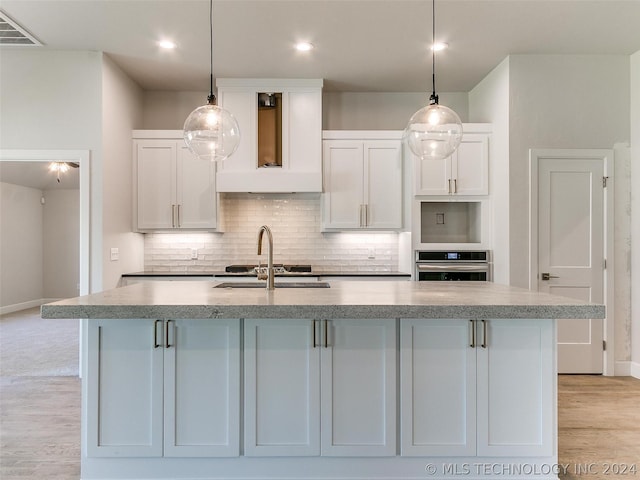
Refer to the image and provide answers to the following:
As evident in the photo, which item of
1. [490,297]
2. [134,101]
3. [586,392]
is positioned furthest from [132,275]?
[586,392]

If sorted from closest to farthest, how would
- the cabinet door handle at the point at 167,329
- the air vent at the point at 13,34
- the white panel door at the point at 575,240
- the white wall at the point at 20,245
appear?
the cabinet door handle at the point at 167,329
the air vent at the point at 13,34
the white panel door at the point at 575,240
the white wall at the point at 20,245

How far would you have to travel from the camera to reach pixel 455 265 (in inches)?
164

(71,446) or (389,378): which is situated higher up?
(389,378)

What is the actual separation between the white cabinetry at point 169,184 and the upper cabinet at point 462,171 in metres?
2.25

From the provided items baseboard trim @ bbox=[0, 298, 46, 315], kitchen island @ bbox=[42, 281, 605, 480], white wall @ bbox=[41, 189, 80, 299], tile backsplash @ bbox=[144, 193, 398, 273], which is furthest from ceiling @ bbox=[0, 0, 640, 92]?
baseboard trim @ bbox=[0, 298, 46, 315]

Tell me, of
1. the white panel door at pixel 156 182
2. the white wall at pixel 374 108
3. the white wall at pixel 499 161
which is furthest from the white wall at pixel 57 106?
the white wall at pixel 499 161

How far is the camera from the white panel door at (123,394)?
2111 mm

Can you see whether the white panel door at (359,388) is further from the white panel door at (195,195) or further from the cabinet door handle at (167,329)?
the white panel door at (195,195)

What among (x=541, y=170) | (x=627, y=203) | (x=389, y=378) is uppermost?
(x=541, y=170)

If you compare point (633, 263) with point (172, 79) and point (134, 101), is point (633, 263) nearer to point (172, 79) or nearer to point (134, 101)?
point (172, 79)

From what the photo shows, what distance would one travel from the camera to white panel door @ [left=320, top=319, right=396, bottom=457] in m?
2.13

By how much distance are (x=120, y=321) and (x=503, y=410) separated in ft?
6.58

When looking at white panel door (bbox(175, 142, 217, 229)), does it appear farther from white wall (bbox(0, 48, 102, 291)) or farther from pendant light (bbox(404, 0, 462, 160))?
pendant light (bbox(404, 0, 462, 160))

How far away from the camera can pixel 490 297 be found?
2.13 meters
